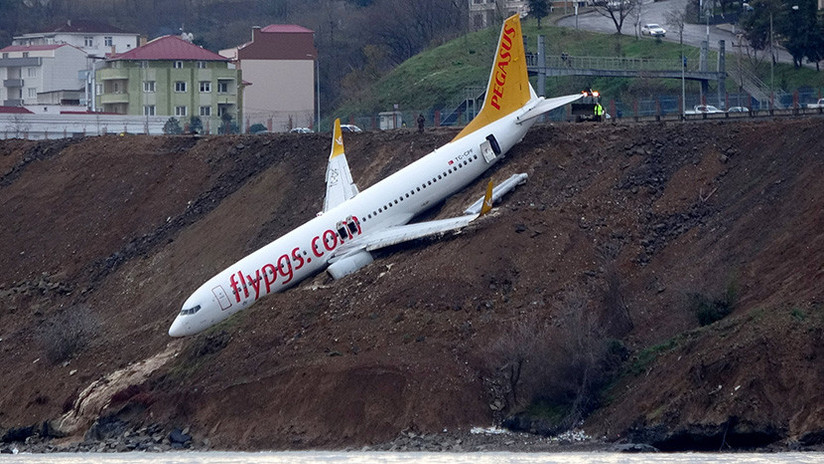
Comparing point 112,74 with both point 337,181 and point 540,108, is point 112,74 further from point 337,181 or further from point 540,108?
point 540,108

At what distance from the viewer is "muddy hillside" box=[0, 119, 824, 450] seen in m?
49.8

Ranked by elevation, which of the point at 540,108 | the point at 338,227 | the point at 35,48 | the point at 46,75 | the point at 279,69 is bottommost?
the point at 338,227

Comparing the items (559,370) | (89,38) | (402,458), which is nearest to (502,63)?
(559,370)

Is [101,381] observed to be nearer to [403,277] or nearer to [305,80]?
[403,277]

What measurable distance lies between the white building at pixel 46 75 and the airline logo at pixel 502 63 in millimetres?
92755

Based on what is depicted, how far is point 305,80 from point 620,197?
8421cm

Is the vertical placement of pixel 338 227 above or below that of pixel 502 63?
below

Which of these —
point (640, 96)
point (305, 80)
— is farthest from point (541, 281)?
point (305, 80)

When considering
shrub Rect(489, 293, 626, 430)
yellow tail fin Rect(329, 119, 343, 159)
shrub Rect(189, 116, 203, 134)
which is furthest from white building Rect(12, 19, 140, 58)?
shrub Rect(489, 293, 626, 430)

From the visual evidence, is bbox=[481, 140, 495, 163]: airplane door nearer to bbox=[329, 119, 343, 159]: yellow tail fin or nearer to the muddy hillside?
the muddy hillside

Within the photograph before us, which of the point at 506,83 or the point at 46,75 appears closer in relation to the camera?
the point at 506,83

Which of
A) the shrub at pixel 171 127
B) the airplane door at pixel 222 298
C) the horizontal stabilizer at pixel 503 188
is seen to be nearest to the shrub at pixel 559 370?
the horizontal stabilizer at pixel 503 188

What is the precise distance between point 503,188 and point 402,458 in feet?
63.3

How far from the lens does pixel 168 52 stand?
443 ft
